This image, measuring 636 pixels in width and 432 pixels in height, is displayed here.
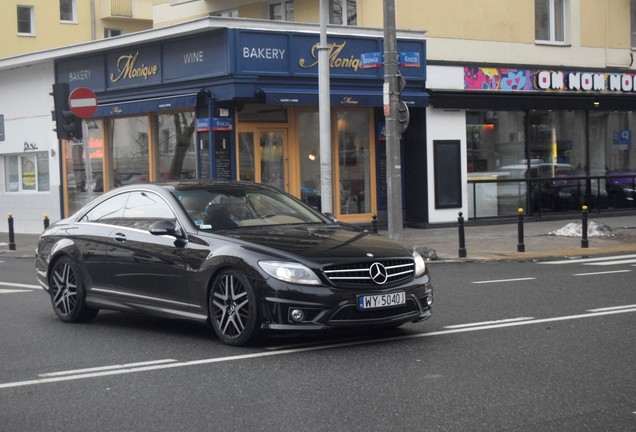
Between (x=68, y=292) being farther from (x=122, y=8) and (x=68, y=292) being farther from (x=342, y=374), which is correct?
(x=122, y=8)

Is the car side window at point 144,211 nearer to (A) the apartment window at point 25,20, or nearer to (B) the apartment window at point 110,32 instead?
(A) the apartment window at point 25,20

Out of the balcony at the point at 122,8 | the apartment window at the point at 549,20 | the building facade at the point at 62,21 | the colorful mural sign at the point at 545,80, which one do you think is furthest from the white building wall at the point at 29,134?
the balcony at the point at 122,8

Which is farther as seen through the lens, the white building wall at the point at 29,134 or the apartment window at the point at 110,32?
the apartment window at the point at 110,32

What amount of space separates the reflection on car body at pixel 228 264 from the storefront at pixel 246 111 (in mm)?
10989

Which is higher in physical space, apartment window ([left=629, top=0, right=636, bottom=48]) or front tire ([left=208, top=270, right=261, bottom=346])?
apartment window ([left=629, top=0, right=636, bottom=48])

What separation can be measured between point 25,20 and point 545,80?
→ 26935mm

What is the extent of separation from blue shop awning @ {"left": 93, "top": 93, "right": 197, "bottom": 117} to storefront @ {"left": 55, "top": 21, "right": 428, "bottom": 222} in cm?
3

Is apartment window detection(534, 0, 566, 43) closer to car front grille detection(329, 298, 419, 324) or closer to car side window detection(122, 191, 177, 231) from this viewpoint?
car side window detection(122, 191, 177, 231)

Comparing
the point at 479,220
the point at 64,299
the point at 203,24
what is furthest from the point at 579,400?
the point at 479,220

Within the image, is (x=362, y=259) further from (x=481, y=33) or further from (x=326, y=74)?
(x=481, y=33)

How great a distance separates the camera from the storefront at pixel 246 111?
21.5 meters

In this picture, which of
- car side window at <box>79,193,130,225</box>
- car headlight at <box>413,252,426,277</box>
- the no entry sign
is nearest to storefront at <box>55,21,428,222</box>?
the no entry sign

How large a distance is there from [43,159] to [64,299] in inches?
726

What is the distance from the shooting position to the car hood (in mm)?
8312
